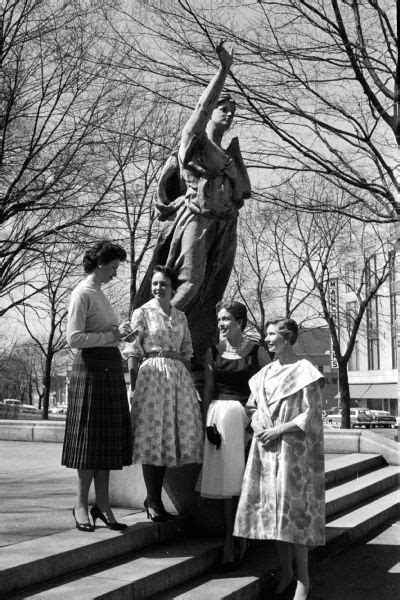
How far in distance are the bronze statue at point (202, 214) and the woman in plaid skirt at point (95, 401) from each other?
214cm

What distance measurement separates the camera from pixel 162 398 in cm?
503

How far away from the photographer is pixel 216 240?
23.7ft

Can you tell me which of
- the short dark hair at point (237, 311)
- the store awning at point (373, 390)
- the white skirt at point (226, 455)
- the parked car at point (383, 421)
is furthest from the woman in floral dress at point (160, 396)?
the store awning at point (373, 390)

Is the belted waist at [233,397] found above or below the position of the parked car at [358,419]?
above

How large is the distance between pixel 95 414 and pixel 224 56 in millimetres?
3472

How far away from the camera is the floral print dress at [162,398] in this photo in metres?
4.96

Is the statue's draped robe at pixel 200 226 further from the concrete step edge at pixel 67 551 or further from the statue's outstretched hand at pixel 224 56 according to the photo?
the concrete step edge at pixel 67 551

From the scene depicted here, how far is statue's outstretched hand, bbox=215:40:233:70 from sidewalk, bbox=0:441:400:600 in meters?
3.87

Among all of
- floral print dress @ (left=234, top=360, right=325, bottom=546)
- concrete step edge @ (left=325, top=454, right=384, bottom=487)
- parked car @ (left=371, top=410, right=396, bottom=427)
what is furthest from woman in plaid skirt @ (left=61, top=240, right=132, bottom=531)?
parked car @ (left=371, top=410, right=396, bottom=427)

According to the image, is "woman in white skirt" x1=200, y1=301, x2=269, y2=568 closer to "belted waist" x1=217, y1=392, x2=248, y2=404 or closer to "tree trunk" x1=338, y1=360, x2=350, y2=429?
"belted waist" x1=217, y1=392, x2=248, y2=404

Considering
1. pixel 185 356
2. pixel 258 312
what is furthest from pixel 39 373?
pixel 185 356

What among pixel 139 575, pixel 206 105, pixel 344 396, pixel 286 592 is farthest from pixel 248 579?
pixel 344 396

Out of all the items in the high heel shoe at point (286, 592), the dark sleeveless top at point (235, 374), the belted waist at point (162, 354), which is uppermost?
the belted waist at point (162, 354)

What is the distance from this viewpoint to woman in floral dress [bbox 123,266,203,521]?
16.3 ft
